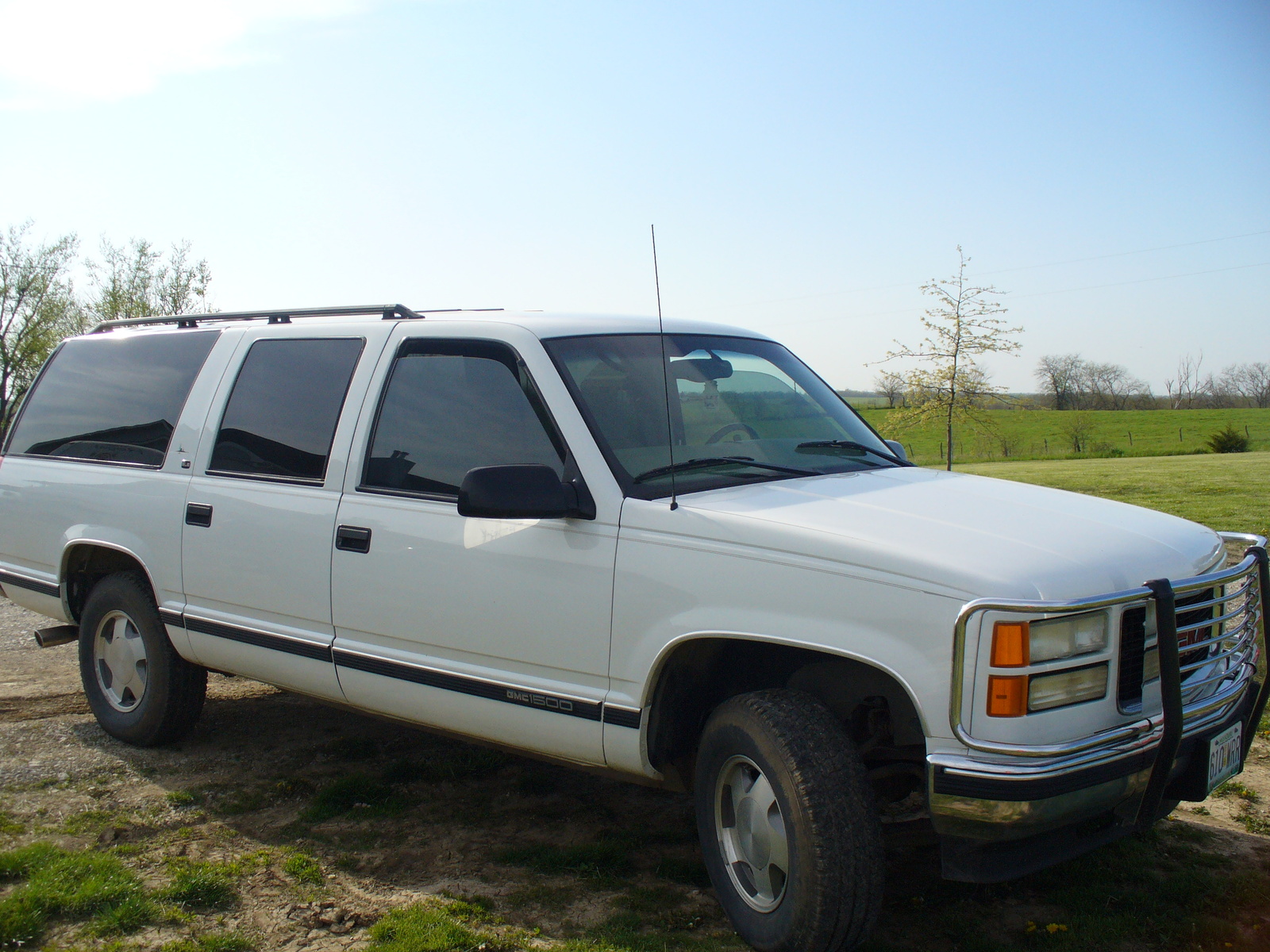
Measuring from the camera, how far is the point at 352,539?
3908 mm

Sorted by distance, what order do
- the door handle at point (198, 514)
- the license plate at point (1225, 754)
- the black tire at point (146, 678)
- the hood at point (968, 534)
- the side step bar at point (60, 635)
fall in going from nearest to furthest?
the hood at point (968, 534) < the license plate at point (1225, 754) < the door handle at point (198, 514) < the black tire at point (146, 678) < the side step bar at point (60, 635)

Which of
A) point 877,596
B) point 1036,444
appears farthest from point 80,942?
point 1036,444

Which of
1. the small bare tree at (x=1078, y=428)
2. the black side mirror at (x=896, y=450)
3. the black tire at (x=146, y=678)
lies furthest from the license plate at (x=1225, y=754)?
the small bare tree at (x=1078, y=428)

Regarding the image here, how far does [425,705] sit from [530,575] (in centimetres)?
78

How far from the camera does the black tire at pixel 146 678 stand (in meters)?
4.89

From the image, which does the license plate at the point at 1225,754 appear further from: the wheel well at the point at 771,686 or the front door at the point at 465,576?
the front door at the point at 465,576

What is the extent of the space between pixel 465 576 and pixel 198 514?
1.67 m

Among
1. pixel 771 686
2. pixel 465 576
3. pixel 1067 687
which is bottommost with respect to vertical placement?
pixel 771 686

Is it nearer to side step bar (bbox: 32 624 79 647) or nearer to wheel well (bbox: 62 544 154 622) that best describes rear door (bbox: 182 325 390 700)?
wheel well (bbox: 62 544 154 622)

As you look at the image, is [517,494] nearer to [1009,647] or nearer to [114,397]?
[1009,647]

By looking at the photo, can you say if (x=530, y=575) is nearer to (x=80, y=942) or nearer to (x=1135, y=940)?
(x=80, y=942)

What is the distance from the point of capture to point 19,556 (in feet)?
18.1

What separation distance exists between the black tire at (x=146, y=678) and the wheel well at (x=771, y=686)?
277 cm

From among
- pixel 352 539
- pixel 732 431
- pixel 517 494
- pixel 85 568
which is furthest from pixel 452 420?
pixel 85 568
